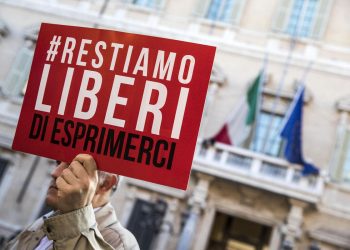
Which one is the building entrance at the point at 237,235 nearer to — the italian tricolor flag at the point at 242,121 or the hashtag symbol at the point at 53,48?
the italian tricolor flag at the point at 242,121

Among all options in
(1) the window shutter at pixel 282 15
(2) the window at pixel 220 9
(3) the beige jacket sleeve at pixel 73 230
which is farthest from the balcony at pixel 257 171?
(3) the beige jacket sleeve at pixel 73 230

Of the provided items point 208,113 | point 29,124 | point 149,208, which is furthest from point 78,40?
point 208,113

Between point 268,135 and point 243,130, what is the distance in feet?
2.49

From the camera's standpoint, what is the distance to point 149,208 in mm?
9891

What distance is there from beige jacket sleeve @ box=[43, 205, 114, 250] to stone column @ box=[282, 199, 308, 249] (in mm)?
8461

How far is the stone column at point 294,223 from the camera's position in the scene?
376 inches

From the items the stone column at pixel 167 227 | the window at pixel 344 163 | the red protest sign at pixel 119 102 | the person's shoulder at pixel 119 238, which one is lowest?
the stone column at pixel 167 227

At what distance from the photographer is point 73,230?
5.55 feet

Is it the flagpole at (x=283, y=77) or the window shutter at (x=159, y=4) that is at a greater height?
the window shutter at (x=159, y=4)

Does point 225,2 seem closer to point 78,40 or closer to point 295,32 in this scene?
point 295,32

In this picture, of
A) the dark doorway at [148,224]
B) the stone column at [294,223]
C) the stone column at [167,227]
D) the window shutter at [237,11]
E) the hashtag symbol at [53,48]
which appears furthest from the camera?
the window shutter at [237,11]

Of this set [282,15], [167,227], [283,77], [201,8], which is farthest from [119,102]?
[201,8]

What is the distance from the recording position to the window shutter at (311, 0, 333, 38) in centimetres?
1099

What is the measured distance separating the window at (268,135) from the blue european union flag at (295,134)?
2.67 feet
